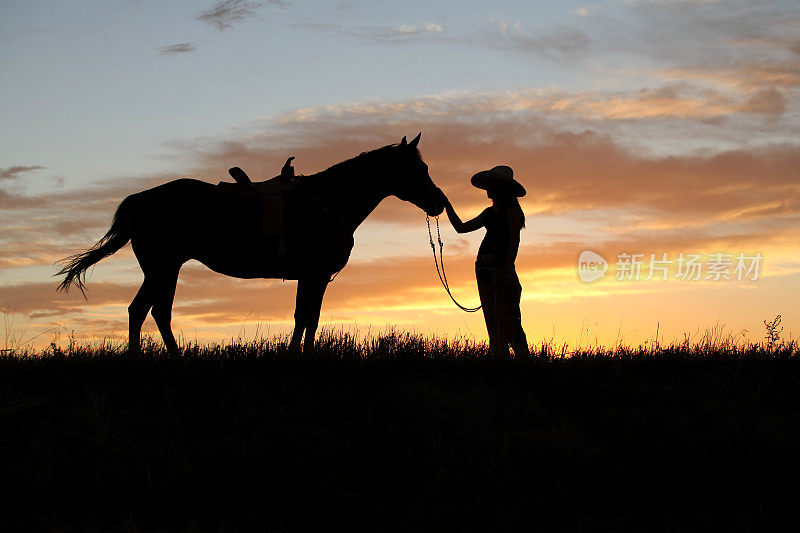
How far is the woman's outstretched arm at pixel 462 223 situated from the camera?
12609mm

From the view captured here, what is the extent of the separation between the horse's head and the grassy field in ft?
8.35

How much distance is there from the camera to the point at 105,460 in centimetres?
835

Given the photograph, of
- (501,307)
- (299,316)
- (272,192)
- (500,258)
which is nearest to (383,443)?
(299,316)

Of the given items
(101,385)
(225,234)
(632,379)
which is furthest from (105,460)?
(632,379)

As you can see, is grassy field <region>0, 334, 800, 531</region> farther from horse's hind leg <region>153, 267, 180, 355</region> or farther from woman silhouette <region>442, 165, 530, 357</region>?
horse's hind leg <region>153, 267, 180, 355</region>

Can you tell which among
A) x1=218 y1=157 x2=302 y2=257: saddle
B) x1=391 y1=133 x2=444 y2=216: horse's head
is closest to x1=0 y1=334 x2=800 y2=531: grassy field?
x1=218 y1=157 x2=302 y2=257: saddle

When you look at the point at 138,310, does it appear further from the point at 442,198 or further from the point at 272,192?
the point at 442,198

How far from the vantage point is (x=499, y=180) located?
1255 cm

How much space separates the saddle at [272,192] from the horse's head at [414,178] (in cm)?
157

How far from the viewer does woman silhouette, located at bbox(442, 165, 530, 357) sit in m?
12.4

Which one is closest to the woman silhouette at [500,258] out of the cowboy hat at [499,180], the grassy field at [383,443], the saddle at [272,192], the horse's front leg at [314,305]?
the cowboy hat at [499,180]

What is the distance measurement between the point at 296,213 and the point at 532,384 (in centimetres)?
458

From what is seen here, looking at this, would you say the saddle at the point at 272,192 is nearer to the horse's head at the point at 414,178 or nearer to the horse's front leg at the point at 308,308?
the horse's front leg at the point at 308,308

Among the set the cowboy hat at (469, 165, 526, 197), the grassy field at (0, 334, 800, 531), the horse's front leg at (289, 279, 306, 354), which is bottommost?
the grassy field at (0, 334, 800, 531)
